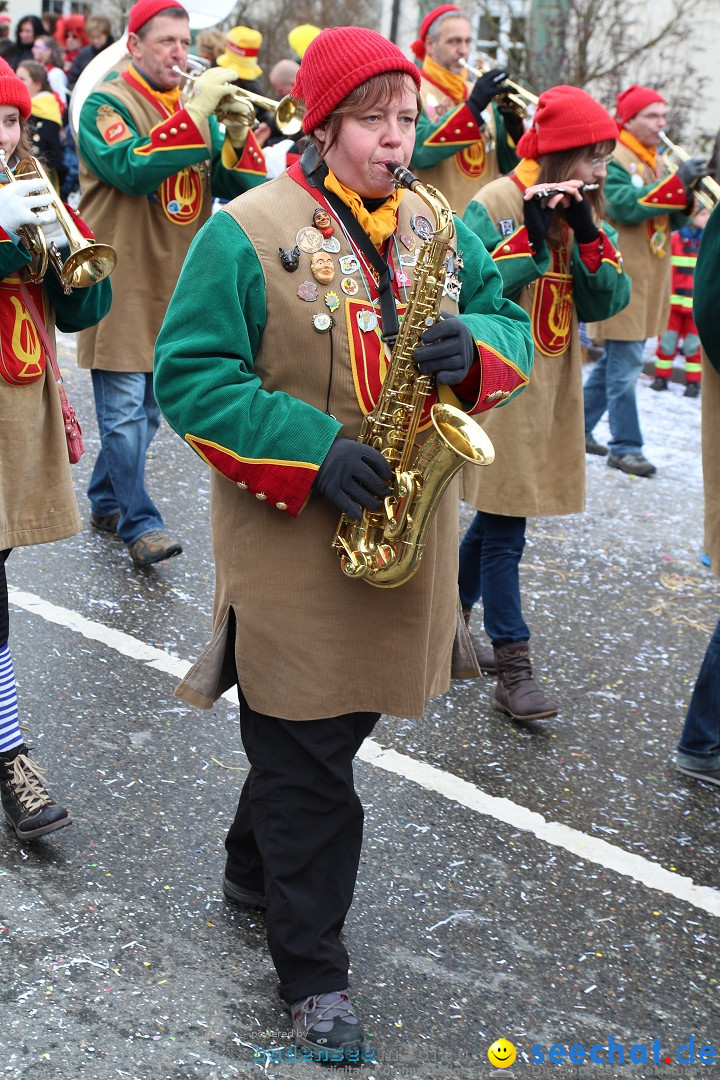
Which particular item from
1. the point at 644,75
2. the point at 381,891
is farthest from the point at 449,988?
the point at 644,75

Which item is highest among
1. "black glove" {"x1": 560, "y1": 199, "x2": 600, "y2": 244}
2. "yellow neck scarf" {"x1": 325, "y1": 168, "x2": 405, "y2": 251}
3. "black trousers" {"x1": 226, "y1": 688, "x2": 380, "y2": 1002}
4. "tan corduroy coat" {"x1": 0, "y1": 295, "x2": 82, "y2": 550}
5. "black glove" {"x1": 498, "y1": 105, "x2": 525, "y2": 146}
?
"yellow neck scarf" {"x1": 325, "y1": 168, "x2": 405, "y2": 251}

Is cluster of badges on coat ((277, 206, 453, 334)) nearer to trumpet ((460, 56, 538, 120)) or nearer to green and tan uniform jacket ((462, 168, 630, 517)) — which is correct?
green and tan uniform jacket ((462, 168, 630, 517))

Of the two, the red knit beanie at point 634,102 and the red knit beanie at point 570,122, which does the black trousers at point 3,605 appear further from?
the red knit beanie at point 634,102

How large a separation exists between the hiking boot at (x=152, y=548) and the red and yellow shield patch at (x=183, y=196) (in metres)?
1.41

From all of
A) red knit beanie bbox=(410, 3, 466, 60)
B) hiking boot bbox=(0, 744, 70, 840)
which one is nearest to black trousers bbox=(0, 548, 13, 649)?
hiking boot bbox=(0, 744, 70, 840)

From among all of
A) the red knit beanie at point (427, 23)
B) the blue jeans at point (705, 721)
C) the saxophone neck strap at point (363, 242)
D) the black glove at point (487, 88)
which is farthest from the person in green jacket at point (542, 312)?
the red knit beanie at point (427, 23)

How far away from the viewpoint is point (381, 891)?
340 centimetres

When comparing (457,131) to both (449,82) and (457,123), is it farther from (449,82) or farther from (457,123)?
(449,82)

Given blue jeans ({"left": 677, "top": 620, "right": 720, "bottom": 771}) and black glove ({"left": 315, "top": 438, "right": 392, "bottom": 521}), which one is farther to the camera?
blue jeans ({"left": 677, "top": 620, "right": 720, "bottom": 771})

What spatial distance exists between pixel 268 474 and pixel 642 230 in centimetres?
575

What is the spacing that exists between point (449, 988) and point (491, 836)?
0.75 metres

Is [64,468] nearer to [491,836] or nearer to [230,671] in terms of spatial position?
[230,671]

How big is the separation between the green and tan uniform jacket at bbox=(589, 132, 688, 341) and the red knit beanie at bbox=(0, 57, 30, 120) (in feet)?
15.5

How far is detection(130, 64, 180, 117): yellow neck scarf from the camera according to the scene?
5.56 metres
